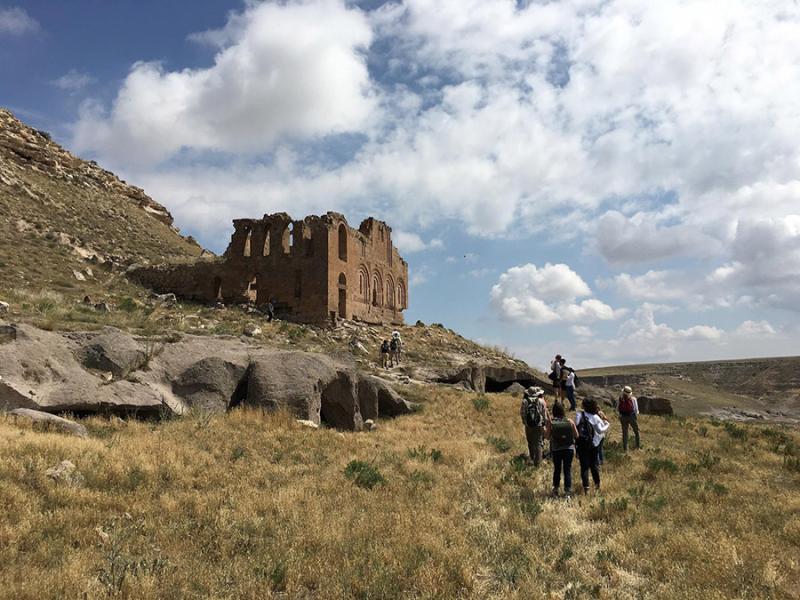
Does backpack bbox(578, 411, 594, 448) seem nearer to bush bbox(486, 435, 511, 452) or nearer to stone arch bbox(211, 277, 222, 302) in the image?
bush bbox(486, 435, 511, 452)

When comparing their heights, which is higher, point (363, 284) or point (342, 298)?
point (363, 284)

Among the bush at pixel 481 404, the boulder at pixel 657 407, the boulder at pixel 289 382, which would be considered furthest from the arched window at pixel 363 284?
the boulder at pixel 289 382

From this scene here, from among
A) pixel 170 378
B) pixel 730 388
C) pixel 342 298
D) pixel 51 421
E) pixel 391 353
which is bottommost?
pixel 730 388

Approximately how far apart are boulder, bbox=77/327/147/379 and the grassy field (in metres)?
1.77

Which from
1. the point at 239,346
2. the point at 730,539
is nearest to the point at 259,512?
the point at 730,539

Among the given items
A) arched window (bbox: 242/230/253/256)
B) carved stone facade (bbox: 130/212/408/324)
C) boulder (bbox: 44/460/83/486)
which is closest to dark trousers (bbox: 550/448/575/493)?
boulder (bbox: 44/460/83/486)

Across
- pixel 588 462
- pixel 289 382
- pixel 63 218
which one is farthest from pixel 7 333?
pixel 63 218

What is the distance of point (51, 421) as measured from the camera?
834 centimetres

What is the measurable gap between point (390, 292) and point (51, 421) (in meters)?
28.8

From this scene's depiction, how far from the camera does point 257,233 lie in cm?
3042

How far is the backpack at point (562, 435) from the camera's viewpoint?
29.3ft

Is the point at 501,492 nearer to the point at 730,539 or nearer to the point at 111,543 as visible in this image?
the point at 730,539

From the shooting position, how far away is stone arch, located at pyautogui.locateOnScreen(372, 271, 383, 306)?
34094 millimetres

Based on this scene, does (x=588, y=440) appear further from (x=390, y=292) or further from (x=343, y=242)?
(x=390, y=292)
